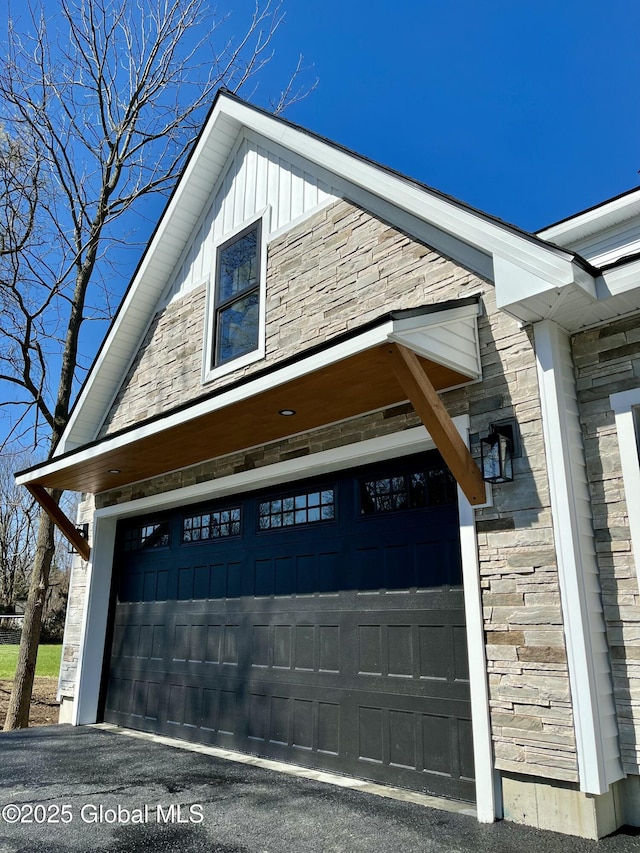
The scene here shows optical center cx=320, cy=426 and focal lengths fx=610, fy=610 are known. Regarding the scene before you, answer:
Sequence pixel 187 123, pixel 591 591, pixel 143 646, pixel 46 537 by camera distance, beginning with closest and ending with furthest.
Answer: pixel 591 591
pixel 143 646
pixel 46 537
pixel 187 123

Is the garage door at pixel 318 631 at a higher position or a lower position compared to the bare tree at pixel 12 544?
lower

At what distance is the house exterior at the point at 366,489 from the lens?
148 inches

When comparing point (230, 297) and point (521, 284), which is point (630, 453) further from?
point (230, 297)

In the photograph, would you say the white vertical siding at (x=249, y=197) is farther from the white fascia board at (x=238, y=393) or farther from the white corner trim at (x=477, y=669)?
the white corner trim at (x=477, y=669)

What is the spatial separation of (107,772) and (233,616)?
1.77 m

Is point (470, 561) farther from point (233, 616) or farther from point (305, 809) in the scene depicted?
point (233, 616)

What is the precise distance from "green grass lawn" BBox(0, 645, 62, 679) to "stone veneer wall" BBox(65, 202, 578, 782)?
1152 cm

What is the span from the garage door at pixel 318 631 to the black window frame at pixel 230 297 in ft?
5.27

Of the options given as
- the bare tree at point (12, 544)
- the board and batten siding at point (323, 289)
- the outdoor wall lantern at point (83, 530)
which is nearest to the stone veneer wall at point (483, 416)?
the board and batten siding at point (323, 289)

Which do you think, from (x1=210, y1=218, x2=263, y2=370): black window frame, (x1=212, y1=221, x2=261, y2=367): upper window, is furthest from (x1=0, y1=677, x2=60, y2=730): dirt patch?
(x1=212, y1=221, x2=261, y2=367): upper window

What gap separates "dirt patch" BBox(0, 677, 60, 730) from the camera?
11.5m

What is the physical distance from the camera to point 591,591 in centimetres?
373

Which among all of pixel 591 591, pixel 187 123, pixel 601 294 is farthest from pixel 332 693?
pixel 187 123

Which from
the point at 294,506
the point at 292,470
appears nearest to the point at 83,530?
the point at 294,506
